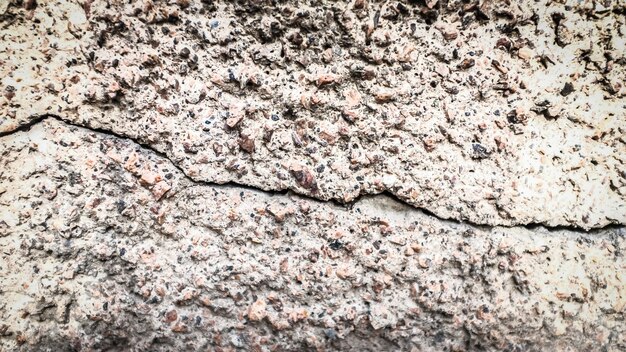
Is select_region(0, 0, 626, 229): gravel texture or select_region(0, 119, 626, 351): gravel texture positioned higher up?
select_region(0, 0, 626, 229): gravel texture

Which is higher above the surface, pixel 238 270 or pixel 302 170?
pixel 302 170

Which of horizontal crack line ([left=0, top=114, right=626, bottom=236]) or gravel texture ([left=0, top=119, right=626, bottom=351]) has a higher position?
horizontal crack line ([left=0, top=114, right=626, bottom=236])

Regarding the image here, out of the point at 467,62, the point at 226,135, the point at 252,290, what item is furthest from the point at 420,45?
the point at 252,290

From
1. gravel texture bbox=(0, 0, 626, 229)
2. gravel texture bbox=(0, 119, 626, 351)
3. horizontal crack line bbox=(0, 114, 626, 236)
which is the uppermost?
gravel texture bbox=(0, 0, 626, 229)

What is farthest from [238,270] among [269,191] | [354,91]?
[354,91]

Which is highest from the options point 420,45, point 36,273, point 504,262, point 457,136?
point 420,45

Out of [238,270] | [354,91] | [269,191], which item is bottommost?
[238,270]

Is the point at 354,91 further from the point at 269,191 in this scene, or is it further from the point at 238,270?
the point at 238,270

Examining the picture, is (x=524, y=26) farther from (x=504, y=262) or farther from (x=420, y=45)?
(x=504, y=262)
